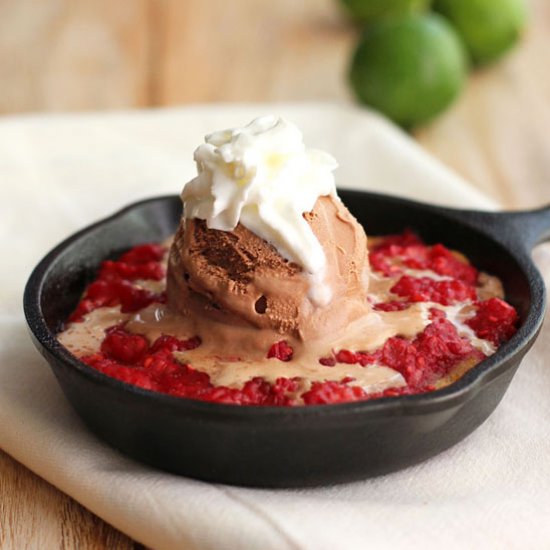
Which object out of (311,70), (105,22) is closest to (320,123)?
(311,70)

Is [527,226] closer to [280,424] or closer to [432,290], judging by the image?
[432,290]

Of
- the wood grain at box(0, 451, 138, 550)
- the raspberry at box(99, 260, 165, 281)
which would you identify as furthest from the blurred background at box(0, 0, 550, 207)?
the wood grain at box(0, 451, 138, 550)

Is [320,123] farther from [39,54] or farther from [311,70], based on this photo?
[39,54]

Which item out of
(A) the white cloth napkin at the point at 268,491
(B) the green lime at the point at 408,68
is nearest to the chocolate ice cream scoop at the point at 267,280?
(A) the white cloth napkin at the point at 268,491

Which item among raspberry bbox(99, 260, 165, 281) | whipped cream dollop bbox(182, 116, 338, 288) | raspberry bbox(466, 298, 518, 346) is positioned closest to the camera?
whipped cream dollop bbox(182, 116, 338, 288)

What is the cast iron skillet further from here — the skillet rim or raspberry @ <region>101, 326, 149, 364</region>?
raspberry @ <region>101, 326, 149, 364</region>

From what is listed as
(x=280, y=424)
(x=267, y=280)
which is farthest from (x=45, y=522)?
(x=267, y=280)
